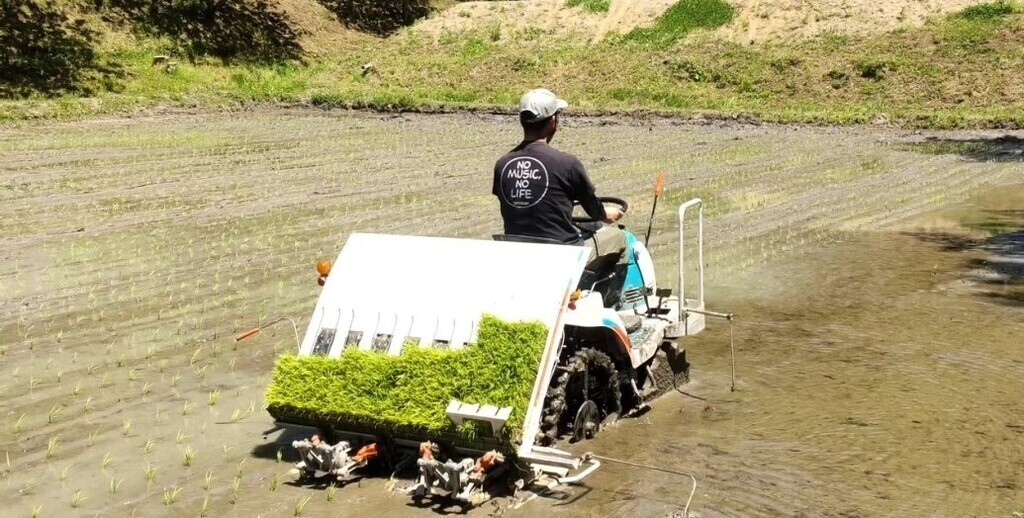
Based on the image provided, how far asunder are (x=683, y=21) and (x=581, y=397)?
32.0 meters

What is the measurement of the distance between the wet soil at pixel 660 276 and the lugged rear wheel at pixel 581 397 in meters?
0.16

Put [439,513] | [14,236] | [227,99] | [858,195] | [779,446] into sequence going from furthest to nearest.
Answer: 1. [227,99]
2. [858,195]
3. [14,236]
4. [779,446]
5. [439,513]

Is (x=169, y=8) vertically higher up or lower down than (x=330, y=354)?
higher up

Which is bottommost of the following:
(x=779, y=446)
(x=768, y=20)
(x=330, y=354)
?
(x=779, y=446)

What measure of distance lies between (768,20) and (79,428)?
103ft

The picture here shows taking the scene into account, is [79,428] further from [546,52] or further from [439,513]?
[546,52]

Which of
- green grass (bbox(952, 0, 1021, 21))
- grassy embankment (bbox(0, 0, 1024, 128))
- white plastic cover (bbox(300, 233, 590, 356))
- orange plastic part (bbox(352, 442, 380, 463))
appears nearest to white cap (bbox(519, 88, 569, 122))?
white plastic cover (bbox(300, 233, 590, 356))

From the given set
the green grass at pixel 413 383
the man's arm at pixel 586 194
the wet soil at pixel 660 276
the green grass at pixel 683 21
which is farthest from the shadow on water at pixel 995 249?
the green grass at pixel 683 21

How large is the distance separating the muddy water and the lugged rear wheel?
0.14 m

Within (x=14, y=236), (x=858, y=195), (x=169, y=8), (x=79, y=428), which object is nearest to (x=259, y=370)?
(x=79, y=428)

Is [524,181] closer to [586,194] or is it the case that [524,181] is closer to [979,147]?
[586,194]

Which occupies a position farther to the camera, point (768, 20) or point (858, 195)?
point (768, 20)

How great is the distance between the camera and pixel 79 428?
701cm

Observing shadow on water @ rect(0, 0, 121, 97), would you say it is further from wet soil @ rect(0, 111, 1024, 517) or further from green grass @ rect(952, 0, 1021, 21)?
green grass @ rect(952, 0, 1021, 21)
